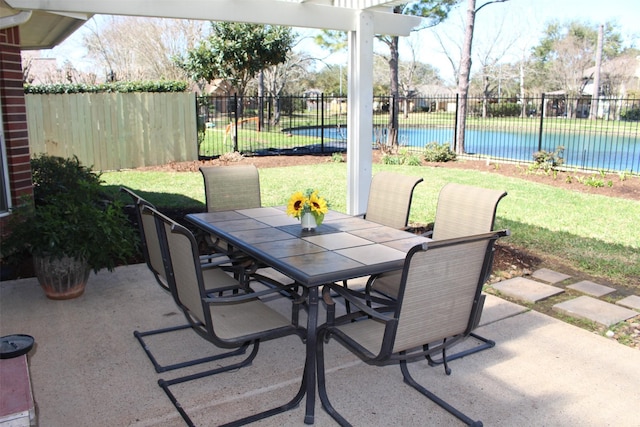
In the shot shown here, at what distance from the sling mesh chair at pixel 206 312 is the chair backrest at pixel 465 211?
1.31m

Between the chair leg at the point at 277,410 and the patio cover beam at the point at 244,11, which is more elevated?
the patio cover beam at the point at 244,11

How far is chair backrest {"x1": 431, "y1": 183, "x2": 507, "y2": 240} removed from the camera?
135 inches

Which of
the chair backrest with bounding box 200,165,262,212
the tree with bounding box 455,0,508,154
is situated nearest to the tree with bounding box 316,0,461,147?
the tree with bounding box 455,0,508,154

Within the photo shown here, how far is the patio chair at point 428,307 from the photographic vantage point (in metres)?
2.27

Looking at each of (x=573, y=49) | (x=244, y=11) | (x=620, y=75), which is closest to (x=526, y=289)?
(x=244, y=11)

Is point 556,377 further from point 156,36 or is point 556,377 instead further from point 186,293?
point 156,36

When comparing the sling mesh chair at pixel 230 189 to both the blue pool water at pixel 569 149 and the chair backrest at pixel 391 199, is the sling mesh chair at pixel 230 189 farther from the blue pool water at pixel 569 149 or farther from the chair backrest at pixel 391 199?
the blue pool water at pixel 569 149

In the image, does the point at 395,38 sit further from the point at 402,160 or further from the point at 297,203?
the point at 297,203

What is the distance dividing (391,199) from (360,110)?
1340mm

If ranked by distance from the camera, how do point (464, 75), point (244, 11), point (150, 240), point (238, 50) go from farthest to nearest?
point (238, 50) < point (464, 75) < point (244, 11) < point (150, 240)

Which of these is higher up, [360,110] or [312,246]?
[360,110]

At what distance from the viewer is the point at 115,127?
1178 centimetres

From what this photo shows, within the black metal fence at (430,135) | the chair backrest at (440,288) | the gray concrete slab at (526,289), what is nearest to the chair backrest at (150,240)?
the chair backrest at (440,288)

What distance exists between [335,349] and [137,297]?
6.01ft
